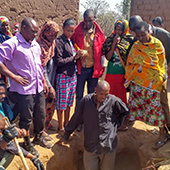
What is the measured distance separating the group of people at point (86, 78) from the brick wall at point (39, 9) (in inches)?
39.8

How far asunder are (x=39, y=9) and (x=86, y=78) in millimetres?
2258

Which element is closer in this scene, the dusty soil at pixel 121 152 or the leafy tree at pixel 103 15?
the dusty soil at pixel 121 152

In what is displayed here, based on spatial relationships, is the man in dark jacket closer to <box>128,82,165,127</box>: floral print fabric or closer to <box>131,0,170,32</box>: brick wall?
<box>128,82,165,127</box>: floral print fabric

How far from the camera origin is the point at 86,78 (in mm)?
3582

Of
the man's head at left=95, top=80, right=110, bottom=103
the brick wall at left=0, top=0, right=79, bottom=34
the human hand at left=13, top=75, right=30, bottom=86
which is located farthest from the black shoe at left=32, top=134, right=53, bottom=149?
the brick wall at left=0, top=0, right=79, bottom=34

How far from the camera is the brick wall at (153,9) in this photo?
652cm

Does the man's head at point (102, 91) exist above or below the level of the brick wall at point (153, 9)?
below

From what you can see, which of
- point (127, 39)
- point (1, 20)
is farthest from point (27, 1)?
point (127, 39)

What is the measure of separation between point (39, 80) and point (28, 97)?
0.25 meters

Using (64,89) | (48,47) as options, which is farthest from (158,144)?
(48,47)

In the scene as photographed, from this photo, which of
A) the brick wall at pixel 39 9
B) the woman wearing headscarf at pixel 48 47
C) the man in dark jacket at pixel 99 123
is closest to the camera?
the man in dark jacket at pixel 99 123

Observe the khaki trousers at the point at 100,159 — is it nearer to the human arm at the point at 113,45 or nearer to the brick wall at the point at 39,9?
the human arm at the point at 113,45

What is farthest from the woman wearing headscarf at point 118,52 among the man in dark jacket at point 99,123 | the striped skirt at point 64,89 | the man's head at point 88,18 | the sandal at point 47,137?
the sandal at point 47,137

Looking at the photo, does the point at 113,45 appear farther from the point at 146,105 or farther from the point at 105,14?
the point at 105,14
